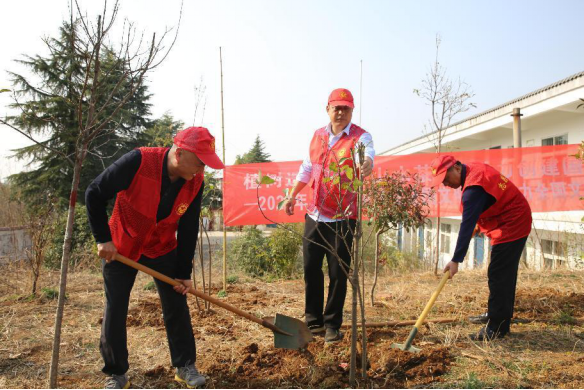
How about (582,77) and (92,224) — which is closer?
(92,224)

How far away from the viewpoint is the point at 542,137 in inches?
400

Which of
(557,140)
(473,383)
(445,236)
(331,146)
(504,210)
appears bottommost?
(473,383)

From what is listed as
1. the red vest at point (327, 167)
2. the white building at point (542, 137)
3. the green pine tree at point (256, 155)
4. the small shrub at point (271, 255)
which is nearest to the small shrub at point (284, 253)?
the small shrub at point (271, 255)

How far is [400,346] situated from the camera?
2889mm

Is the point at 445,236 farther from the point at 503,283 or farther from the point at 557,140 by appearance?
the point at 503,283

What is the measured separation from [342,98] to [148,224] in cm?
178

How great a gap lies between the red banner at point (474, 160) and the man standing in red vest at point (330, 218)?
280cm

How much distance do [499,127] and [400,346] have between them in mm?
10696

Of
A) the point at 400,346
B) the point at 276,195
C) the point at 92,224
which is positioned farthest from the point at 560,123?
the point at 92,224

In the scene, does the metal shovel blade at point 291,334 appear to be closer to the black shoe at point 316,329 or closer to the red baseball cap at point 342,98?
the black shoe at point 316,329

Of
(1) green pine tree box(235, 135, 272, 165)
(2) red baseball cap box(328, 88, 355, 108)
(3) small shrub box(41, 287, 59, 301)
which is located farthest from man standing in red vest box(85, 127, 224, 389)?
(1) green pine tree box(235, 135, 272, 165)

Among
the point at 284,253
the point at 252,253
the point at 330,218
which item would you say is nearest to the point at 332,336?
the point at 330,218

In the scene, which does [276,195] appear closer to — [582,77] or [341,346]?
[341,346]

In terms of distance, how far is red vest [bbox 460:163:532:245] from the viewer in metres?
3.08
